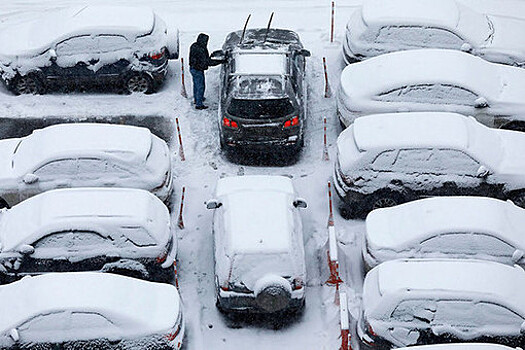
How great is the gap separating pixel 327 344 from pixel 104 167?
15.9ft

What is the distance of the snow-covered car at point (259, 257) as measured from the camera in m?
10.2

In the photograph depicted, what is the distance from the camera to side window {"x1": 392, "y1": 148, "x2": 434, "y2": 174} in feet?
39.0

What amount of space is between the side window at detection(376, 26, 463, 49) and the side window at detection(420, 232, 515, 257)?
613cm

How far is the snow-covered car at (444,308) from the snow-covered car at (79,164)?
183 inches

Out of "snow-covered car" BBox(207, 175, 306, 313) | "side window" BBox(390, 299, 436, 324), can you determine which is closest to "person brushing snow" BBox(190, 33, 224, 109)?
"snow-covered car" BBox(207, 175, 306, 313)

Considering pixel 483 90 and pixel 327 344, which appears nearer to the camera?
pixel 327 344

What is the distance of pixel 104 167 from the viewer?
39.3ft

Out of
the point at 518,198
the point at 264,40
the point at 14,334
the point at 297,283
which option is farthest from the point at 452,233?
the point at 264,40

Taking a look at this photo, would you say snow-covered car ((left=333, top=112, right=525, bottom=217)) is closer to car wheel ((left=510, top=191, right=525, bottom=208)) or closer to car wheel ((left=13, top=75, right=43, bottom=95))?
car wheel ((left=510, top=191, right=525, bottom=208))

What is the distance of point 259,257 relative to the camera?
10234 millimetres

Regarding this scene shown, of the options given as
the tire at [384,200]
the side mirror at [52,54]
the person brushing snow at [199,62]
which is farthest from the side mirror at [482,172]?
the side mirror at [52,54]

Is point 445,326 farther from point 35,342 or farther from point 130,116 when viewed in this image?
point 130,116

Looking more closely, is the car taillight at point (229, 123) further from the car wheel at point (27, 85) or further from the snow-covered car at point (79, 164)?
the car wheel at point (27, 85)

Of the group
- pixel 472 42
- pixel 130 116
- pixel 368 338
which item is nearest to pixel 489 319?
pixel 368 338
